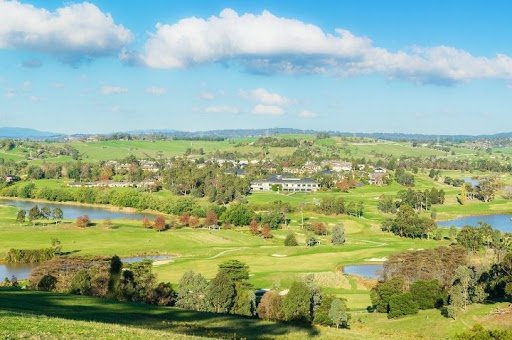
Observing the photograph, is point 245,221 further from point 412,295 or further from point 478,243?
point 412,295

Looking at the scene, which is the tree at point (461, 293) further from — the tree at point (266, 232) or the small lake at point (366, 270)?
the tree at point (266, 232)

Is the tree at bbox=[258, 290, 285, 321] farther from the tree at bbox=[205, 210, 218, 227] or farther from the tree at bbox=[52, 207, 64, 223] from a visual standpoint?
the tree at bbox=[52, 207, 64, 223]

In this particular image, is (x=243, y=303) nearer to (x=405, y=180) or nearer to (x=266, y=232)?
(x=266, y=232)

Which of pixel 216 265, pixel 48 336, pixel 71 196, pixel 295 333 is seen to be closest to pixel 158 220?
pixel 216 265

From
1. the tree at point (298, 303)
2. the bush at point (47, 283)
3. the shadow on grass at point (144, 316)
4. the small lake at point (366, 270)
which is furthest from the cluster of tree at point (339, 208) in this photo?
the shadow on grass at point (144, 316)

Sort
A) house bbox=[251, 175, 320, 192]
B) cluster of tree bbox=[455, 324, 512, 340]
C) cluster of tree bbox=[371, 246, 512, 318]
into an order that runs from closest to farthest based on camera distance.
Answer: cluster of tree bbox=[455, 324, 512, 340] → cluster of tree bbox=[371, 246, 512, 318] → house bbox=[251, 175, 320, 192]

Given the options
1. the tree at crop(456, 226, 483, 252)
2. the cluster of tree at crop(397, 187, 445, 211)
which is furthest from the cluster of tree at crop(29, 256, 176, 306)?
the cluster of tree at crop(397, 187, 445, 211)
